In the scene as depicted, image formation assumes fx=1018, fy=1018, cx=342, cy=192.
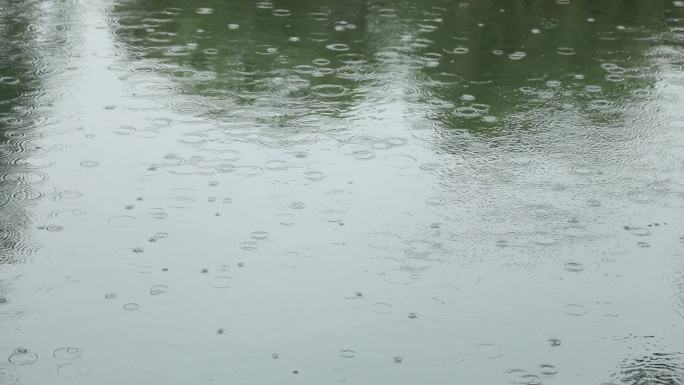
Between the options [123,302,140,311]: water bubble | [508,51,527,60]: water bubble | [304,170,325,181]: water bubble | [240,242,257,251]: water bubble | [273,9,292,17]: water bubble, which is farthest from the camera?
[273,9,292,17]: water bubble

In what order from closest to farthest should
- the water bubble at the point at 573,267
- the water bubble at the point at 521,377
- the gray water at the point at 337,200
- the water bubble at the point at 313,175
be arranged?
the water bubble at the point at 521,377, the gray water at the point at 337,200, the water bubble at the point at 573,267, the water bubble at the point at 313,175

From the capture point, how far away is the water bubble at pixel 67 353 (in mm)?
4531

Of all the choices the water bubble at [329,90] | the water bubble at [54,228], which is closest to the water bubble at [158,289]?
the water bubble at [54,228]

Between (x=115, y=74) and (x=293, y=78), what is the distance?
1.44 meters

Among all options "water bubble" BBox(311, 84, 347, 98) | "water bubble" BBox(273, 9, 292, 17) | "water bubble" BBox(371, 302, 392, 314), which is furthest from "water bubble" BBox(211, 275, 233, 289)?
"water bubble" BBox(273, 9, 292, 17)

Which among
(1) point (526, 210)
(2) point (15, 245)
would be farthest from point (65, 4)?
(1) point (526, 210)

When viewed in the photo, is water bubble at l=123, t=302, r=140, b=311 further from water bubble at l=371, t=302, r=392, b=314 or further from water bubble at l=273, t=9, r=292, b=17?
water bubble at l=273, t=9, r=292, b=17

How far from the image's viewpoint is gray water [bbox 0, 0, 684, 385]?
4.67 metres

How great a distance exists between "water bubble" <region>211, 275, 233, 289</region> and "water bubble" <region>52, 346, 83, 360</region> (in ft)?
2.75

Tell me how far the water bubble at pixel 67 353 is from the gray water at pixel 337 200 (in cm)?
2

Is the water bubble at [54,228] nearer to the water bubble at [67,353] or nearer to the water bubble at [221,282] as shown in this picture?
the water bubble at [221,282]

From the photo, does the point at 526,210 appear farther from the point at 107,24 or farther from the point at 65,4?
the point at 65,4

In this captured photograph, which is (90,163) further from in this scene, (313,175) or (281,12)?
(281,12)

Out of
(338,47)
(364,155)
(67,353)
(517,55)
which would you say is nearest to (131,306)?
(67,353)
